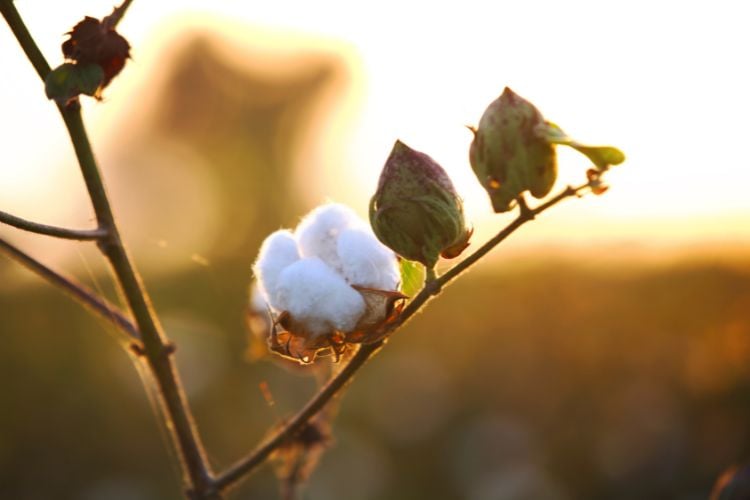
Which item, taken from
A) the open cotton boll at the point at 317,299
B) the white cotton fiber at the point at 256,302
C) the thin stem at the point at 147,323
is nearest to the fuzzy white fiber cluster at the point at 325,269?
the open cotton boll at the point at 317,299

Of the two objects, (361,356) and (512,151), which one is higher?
(512,151)

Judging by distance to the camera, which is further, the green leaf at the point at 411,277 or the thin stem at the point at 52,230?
the green leaf at the point at 411,277

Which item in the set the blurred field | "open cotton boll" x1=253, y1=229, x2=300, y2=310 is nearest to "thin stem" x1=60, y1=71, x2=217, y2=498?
"open cotton boll" x1=253, y1=229, x2=300, y2=310

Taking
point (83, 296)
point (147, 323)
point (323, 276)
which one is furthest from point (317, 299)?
point (83, 296)

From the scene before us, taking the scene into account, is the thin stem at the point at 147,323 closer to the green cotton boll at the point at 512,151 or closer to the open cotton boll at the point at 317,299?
the open cotton boll at the point at 317,299

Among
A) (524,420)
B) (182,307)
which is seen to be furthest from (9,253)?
(182,307)

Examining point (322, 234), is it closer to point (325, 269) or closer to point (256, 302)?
point (325, 269)

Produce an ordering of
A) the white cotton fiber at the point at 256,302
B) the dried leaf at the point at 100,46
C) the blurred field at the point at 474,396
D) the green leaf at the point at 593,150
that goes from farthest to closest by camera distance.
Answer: the blurred field at the point at 474,396 < the white cotton fiber at the point at 256,302 < the dried leaf at the point at 100,46 < the green leaf at the point at 593,150

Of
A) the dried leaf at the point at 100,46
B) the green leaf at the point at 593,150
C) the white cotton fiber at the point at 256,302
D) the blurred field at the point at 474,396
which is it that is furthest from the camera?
the blurred field at the point at 474,396
